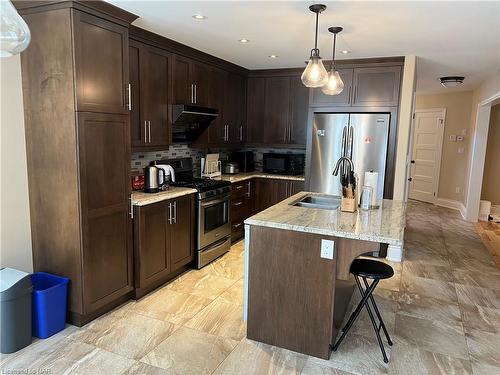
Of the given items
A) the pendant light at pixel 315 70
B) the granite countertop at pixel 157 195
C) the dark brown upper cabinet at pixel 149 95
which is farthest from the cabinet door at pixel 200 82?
the pendant light at pixel 315 70

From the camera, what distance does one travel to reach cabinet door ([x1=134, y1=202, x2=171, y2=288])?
3.17 meters

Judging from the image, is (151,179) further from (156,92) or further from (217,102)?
(217,102)

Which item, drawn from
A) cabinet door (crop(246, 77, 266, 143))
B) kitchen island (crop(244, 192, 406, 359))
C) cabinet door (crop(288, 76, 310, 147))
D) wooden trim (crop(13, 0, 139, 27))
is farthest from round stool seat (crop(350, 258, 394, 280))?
cabinet door (crop(246, 77, 266, 143))

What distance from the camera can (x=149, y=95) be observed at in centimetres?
→ 354

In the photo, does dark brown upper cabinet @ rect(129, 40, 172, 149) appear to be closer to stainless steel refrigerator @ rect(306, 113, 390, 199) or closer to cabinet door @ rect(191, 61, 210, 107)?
cabinet door @ rect(191, 61, 210, 107)

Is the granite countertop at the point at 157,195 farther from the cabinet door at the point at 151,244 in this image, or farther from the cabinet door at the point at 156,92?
the cabinet door at the point at 156,92

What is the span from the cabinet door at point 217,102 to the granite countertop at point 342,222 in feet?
6.93

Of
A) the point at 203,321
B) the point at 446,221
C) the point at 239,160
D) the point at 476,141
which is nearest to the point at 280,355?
the point at 203,321

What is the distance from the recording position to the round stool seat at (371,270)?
2.40m

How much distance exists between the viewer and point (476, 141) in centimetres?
649

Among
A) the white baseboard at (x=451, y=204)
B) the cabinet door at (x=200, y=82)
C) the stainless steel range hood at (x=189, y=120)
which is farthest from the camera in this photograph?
the white baseboard at (x=451, y=204)

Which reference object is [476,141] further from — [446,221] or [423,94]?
[423,94]

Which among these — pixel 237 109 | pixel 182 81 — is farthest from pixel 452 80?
pixel 182 81

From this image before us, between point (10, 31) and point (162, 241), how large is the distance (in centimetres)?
234
